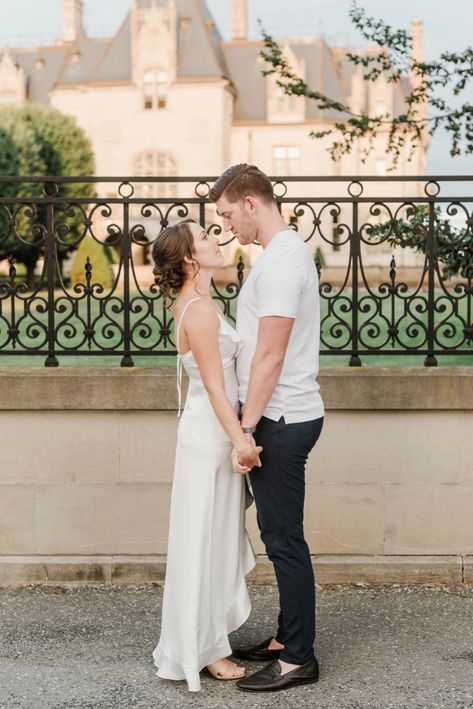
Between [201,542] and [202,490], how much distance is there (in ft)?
0.71

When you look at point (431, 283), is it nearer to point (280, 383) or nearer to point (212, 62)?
point (280, 383)

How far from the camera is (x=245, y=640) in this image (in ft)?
16.3

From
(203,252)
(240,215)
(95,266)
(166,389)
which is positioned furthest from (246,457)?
(95,266)

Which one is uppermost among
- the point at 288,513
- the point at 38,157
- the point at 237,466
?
the point at 38,157

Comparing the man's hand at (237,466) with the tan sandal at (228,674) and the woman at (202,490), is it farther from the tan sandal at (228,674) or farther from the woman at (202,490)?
the tan sandal at (228,674)

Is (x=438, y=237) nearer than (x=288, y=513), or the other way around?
(x=288, y=513)

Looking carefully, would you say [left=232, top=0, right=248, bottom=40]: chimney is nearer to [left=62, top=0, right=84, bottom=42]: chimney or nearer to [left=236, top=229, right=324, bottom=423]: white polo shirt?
[left=62, top=0, right=84, bottom=42]: chimney

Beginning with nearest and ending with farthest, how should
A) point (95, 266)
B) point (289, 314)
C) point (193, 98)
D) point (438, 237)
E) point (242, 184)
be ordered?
point (289, 314), point (242, 184), point (438, 237), point (95, 266), point (193, 98)

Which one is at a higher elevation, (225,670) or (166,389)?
(166,389)

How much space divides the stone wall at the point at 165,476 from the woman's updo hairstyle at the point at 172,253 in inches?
64.9

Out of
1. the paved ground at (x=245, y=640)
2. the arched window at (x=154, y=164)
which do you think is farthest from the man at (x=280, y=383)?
the arched window at (x=154, y=164)

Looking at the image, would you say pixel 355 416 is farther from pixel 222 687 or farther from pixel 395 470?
pixel 222 687

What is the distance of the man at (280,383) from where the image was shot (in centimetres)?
401

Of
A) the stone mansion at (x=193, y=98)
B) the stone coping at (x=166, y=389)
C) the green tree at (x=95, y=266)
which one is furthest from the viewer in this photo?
the stone mansion at (x=193, y=98)
